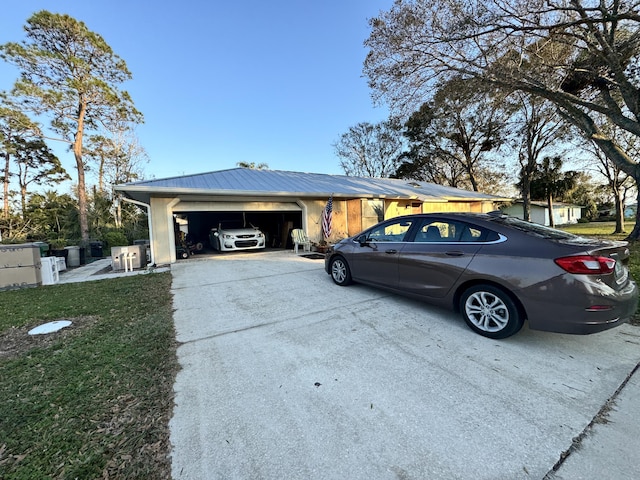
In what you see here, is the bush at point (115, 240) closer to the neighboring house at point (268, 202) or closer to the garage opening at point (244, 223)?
the garage opening at point (244, 223)

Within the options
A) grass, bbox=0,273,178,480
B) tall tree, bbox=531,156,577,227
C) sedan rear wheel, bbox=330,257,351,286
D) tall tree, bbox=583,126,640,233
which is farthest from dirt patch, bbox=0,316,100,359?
tall tree, bbox=531,156,577,227

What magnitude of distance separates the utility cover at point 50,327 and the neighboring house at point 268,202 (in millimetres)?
4778

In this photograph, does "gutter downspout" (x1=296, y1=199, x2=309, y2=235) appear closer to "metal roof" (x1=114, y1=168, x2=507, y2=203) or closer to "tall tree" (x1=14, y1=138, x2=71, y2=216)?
"metal roof" (x1=114, y1=168, x2=507, y2=203)

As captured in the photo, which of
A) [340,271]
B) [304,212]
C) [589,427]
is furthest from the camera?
[304,212]

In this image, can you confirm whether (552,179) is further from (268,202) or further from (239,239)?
(239,239)

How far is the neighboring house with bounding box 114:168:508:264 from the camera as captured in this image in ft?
29.0

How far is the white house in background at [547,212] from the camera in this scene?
105 ft

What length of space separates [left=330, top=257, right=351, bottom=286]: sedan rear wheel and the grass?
9.49 ft

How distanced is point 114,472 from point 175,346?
1623 mm

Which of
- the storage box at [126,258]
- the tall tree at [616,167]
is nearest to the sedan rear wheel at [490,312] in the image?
the storage box at [126,258]

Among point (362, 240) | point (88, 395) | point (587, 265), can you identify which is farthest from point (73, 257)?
point (587, 265)

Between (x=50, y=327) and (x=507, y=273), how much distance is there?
5.74m

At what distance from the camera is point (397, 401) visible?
2117 millimetres

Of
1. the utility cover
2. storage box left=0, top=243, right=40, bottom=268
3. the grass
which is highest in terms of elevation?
storage box left=0, top=243, right=40, bottom=268
